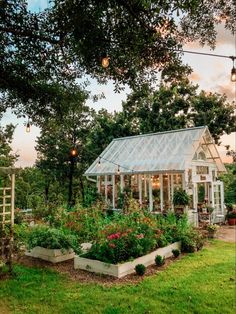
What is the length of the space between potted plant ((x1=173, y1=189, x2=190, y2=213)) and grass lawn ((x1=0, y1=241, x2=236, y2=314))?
6.96 meters

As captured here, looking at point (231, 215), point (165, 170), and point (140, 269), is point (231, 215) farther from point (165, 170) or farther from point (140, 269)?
point (140, 269)

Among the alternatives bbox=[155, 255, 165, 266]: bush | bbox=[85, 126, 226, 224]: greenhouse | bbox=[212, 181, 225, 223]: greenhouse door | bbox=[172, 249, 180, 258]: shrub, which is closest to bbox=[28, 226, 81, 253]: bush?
→ bbox=[155, 255, 165, 266]: bush

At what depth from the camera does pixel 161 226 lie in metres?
11.5

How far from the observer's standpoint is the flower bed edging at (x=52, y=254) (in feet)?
31.4

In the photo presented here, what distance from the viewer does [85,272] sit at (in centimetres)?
844

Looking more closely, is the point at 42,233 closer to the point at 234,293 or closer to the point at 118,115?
the point at 234,293

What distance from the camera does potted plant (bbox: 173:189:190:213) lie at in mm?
15711

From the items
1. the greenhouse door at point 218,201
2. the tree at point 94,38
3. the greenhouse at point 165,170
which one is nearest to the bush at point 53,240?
the tree at point 94,38

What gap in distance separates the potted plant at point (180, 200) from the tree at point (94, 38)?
31.9ft

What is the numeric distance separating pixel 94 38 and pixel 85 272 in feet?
19.6

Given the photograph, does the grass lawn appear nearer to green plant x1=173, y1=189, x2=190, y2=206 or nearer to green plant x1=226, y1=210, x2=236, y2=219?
green plant x1=173, y1=189, x2=190, y2=206

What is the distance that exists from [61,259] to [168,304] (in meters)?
4.45

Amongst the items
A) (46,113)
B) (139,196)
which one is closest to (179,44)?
(46,113)

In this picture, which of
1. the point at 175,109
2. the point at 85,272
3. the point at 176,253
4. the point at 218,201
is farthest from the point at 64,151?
the point at 85,272
